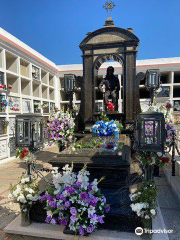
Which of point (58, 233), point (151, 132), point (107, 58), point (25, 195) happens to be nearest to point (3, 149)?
point (107, 58)

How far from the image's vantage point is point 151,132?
242 cm

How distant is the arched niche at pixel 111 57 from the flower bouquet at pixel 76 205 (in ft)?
12.1

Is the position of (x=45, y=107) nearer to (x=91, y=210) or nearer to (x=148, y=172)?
(x=148, y=172)

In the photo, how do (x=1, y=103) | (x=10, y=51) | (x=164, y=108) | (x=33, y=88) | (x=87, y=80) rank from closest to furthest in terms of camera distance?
(x=164, y=108), (x=87, y=80), (x=1, y=103), (x=10, y=51), (x=33, y=88)

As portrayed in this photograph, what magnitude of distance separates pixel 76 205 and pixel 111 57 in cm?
491

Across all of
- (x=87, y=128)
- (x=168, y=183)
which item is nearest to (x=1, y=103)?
(x=87, y=128)

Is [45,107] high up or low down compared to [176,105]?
down

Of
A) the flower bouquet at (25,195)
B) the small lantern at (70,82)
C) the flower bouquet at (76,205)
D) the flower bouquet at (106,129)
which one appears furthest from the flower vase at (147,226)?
the small lantern at (70,82)

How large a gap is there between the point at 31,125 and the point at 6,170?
4.06m

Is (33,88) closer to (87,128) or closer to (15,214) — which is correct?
(87,128)

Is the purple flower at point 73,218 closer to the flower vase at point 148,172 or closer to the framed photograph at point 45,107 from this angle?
the flower vase at point 148,172

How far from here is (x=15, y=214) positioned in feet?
9.87

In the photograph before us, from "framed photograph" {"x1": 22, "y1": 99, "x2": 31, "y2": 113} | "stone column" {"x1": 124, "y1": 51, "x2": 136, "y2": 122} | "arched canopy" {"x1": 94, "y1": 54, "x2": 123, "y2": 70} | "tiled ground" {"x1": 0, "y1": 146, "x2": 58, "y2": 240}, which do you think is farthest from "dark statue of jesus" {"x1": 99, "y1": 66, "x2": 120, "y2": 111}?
"framed photograph" {"x1": 22, "y1": 99, "x2": 31, "y2": 113}

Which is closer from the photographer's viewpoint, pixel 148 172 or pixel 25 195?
pixel 25 195
